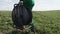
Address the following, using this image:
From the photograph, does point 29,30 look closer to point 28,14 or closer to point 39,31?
point 39,31

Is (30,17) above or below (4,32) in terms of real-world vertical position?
above

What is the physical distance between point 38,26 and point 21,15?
1.90m

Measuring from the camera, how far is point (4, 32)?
8.55 meters

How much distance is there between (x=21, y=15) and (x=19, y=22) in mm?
209

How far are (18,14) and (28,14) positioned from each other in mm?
326

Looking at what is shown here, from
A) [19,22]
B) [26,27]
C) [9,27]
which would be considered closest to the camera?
[19,22]

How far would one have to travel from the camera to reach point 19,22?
7.66 metres

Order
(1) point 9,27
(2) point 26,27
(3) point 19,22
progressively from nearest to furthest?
(3) point 19,22
(2) point 26,27
(1) point 9,27

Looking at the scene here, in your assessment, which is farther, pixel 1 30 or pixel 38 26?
pixel 38 26

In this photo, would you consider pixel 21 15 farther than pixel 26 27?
No

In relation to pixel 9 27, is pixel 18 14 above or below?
above

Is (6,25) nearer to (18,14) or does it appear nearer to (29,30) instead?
(29,30)

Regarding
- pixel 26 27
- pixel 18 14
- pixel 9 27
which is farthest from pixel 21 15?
pixel 9 27

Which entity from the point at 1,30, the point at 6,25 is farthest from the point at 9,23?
the point at 1,30
